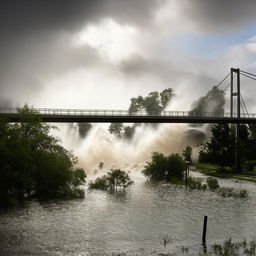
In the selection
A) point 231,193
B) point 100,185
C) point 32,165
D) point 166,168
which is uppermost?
point 32,165

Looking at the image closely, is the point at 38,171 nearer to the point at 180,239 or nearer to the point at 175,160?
the point at 180,239

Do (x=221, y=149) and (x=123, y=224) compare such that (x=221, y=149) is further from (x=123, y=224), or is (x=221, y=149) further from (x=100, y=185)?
(x=123, y=224)

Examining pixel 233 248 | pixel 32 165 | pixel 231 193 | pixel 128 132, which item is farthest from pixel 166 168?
pixel 128 132

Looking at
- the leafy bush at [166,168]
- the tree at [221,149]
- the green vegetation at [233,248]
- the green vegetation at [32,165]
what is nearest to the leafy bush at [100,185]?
the green vegetation at [32,165]

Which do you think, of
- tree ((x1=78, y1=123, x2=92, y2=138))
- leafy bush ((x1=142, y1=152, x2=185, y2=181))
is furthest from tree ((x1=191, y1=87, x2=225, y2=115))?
leafy bush ((x1=142, y1=152, x2=185, y2=181))

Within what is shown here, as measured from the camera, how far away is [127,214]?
3600cm

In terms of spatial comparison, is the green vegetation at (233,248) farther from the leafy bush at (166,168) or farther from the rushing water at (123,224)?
the leafy bush at (166,168)

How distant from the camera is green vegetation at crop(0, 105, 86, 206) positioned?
37625 mm

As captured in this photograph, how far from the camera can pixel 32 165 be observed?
39.6 m

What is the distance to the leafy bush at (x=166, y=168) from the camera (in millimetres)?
62438

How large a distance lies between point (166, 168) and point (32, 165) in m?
27.9

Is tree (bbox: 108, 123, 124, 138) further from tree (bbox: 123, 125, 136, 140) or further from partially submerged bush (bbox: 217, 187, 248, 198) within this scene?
partially submerged bush (bbox: 217, 187, 248, 198)

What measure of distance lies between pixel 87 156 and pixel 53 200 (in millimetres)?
57384

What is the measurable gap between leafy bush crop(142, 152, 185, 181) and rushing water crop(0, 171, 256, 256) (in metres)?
15.8
